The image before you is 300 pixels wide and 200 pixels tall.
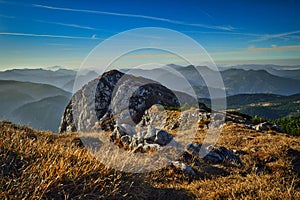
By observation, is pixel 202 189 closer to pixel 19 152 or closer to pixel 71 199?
pixel 71 199

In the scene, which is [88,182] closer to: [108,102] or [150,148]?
[150,148]

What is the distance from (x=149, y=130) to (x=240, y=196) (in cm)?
768

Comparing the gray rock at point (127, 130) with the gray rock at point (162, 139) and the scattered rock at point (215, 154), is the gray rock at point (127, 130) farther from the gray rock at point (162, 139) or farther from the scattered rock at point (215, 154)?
the scattered rock at point (215, 154)

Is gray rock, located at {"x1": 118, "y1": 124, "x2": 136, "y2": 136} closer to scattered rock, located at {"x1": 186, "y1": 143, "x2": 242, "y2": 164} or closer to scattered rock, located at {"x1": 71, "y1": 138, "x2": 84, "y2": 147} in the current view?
scattered rock, located at {"x1": 71, "y1": 138, "x2": 84, "y2": 147}

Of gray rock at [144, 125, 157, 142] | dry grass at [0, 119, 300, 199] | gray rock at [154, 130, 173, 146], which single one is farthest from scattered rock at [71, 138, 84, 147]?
dry grass at [0, 119, 300, 199]

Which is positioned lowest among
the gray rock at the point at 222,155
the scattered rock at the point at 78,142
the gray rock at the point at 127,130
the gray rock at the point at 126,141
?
the scattered rock at the point at 78,142

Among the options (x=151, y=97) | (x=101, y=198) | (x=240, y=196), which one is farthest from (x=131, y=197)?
(x=151, y=97)

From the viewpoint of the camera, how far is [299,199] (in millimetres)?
5324

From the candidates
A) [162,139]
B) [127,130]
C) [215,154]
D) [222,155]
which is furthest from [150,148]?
[127,130]

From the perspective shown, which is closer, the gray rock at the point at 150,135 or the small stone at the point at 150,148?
the small stone at the point at 150,148

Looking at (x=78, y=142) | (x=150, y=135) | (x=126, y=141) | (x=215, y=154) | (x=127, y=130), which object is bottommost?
(x=78, y=142)

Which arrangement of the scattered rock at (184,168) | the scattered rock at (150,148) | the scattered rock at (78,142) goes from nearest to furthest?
the scattered rock at (184,168) → the scattered rock at (150,148) → the scattered rock at (78,142)

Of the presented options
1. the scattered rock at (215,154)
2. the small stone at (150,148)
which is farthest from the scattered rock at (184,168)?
the scattered rock at (215,154)

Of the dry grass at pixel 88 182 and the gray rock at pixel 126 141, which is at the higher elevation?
the dry grass at pixel 88 182
